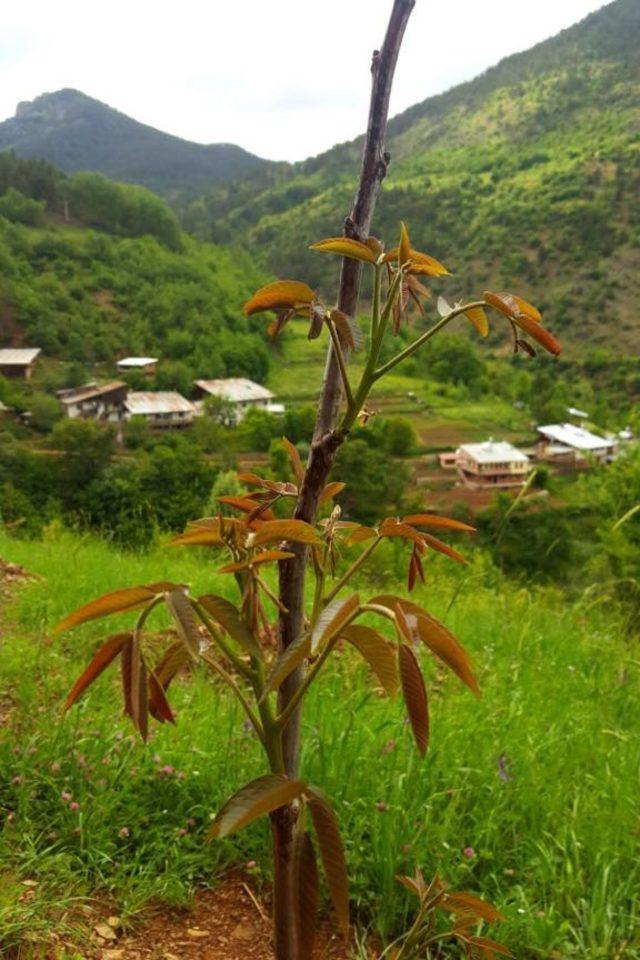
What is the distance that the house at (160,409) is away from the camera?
1097 inches

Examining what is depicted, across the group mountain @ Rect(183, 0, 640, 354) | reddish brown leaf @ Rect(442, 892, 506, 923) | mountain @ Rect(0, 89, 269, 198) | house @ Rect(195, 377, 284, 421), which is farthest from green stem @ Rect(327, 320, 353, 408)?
mountain @ Rect(0, 89, 269, 198)

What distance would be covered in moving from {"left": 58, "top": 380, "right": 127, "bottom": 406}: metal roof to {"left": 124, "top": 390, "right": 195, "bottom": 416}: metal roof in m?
0.74

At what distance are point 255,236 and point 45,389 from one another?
40.6 m

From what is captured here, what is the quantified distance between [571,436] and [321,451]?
30257mm

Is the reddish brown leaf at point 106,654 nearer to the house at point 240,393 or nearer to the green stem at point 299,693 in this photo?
the green stem at point 299,693

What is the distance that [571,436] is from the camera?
29.1 meters

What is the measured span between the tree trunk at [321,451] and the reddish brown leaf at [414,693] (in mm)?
172

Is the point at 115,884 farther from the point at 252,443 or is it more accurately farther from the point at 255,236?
the point at 255,236

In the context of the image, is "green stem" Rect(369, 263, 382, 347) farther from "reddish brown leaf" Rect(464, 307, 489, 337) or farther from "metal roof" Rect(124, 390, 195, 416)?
"metal roof" Rect(124, 390, 195, 416)

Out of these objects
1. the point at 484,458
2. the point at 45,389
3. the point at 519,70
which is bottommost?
the point at 484,458

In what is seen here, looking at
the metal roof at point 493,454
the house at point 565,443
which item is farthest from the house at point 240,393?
the house at point 565,443

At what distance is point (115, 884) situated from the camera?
1.29m

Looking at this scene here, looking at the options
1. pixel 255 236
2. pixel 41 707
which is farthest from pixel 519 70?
pixel 41 707

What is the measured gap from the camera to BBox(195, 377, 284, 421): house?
31.5 meters
